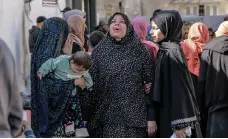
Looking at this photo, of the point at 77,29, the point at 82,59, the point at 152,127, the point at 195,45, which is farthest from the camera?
the point at 195,45

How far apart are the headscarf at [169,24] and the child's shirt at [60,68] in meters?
0.77

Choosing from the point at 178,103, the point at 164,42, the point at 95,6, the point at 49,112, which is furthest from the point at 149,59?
the point at 95,6

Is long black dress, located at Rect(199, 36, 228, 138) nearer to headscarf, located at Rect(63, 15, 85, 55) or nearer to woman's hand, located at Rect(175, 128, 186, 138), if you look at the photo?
woman's hand, located at Rect(175, 128, 186, 138)

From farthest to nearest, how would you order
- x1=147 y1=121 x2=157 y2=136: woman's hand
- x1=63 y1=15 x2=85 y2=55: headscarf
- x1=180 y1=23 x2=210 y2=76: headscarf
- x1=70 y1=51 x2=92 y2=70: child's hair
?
x1=180 y1=23 x2=210 y2=76: headscarf, x1=63 y1=15 x2=85 y2=55: headscarf, x1=147 y1=121 x2=157 y2=136: woman's hand, x1=70 y1=51 x2=92 y2=70: child's hair

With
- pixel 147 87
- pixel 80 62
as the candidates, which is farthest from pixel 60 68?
pixel 147 87

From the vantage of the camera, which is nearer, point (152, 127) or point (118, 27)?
point (152, 127)

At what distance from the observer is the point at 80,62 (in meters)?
4.36

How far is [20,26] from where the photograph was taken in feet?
15.3

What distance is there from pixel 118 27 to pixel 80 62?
1.86 feet

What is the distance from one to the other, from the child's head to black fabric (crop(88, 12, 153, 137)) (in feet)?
0.95

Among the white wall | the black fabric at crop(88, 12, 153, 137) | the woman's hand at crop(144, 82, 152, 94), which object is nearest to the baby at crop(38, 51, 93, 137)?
the black fabric at crop(88, 12, 153, 137)

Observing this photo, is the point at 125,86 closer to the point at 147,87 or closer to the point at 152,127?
the point at 147,87

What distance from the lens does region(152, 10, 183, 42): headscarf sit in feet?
15.2

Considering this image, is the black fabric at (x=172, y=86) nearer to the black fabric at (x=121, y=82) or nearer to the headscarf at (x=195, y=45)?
the black fabric at (x=121, y=82)
